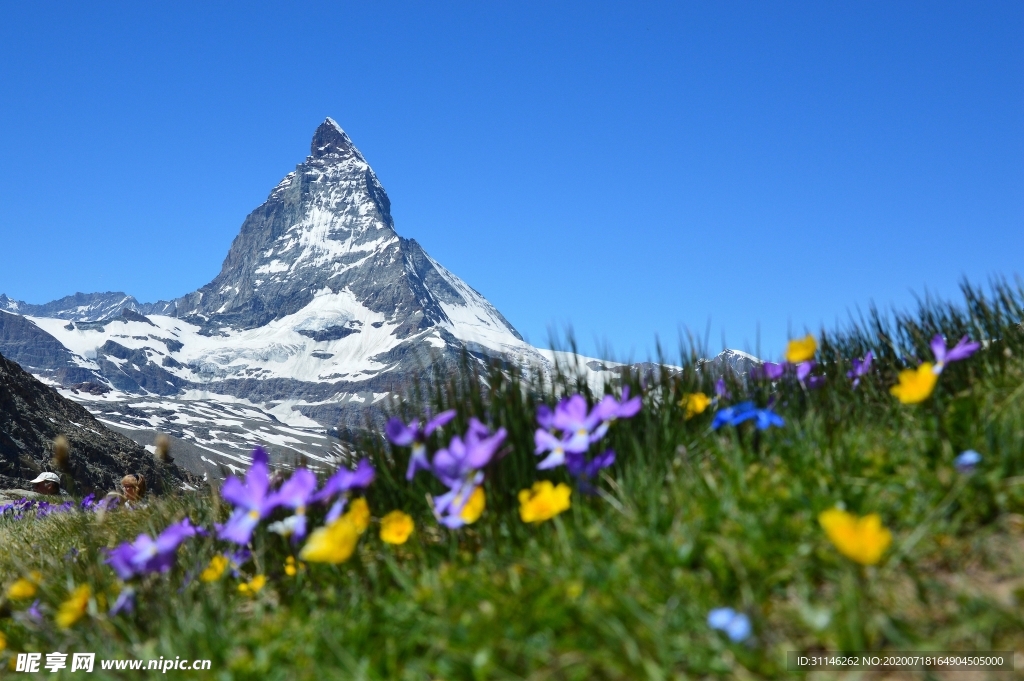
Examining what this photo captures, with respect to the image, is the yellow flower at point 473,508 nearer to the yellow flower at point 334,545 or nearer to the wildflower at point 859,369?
the yellow flower at point 334,545

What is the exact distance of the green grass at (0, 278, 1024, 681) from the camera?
203 cm

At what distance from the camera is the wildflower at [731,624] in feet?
6.21

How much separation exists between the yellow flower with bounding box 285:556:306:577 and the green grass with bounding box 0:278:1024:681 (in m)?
0.06

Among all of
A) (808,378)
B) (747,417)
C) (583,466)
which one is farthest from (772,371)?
(583,466)

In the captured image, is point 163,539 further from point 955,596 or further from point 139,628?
point 955,596

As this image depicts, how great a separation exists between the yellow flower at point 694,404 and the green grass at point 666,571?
76 mm

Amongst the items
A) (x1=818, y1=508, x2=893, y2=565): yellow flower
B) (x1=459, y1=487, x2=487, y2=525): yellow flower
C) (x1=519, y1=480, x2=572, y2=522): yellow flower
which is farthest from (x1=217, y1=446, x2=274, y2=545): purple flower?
(x1=818, y1=508, x2=893, y2=565): yellow flower

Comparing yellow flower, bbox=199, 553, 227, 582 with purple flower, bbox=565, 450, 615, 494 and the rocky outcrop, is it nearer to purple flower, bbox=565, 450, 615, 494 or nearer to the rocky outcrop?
purple flower, bbox=565, 450, 615, 494

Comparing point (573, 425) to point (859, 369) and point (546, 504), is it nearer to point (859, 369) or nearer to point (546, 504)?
point (546, 504)

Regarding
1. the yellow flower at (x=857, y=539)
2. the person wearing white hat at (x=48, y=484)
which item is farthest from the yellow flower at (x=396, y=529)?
the person wearing white hat at (x=48, y=484)

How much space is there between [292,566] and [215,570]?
37cm

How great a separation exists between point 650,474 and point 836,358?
221 centimetres

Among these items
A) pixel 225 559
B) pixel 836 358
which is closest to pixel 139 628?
pixel 225 559

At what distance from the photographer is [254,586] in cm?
320
